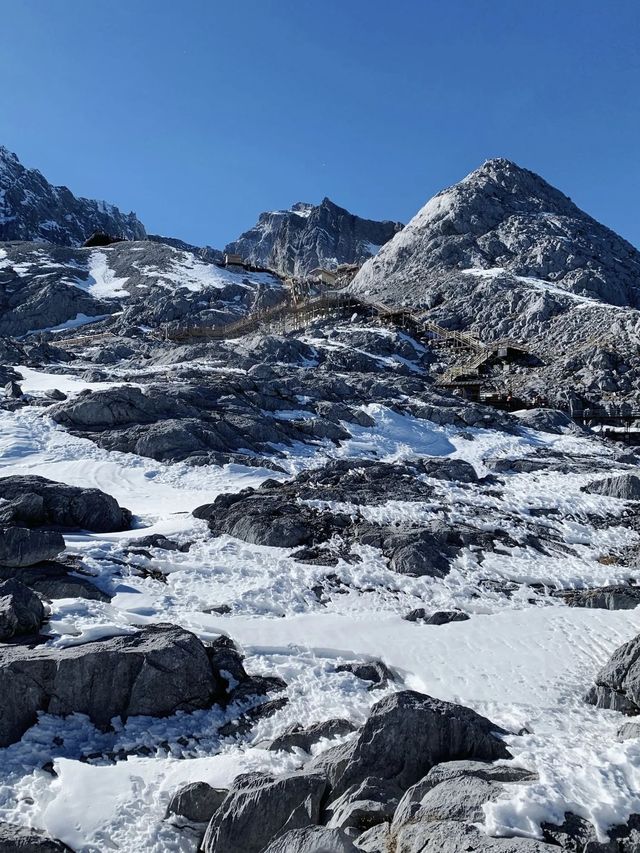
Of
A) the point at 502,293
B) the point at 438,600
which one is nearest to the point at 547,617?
the point at 438,600

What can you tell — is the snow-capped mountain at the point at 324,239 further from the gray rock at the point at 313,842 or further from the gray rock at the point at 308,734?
the gray rock at the point at 313,842

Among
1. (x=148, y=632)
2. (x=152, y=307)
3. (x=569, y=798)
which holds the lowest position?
(x=148, y=632)

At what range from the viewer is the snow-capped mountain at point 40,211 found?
15412 cm

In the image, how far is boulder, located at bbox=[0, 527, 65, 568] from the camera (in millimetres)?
12695

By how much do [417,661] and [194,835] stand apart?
5.58 m

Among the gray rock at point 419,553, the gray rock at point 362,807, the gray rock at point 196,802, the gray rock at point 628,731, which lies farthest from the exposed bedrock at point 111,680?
the gray rock at point 419,553

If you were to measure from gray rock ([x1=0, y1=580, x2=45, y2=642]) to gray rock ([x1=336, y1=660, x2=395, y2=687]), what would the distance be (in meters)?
5.49

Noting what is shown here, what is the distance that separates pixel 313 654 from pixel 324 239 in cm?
15047

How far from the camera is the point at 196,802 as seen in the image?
6.82 m

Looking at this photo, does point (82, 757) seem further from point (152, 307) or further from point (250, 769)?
point (152, 307)

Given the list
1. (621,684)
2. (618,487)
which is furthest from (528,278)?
(621,684)

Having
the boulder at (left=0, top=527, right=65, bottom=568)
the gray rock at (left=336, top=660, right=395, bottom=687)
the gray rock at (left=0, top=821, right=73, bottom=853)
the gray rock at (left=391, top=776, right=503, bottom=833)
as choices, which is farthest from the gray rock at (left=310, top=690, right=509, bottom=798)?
the boulder at (left=0, top=527, right=65, bottom=568)

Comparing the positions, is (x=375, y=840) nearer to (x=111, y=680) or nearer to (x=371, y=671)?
(x=371, y=671)

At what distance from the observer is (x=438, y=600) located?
1426 centimetres
